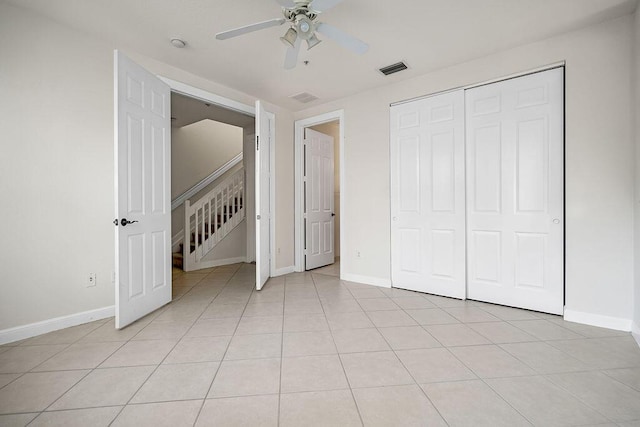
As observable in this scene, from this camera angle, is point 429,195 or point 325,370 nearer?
point 325,370

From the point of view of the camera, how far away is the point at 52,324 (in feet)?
8.28

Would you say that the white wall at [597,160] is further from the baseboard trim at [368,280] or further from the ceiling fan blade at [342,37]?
the baseboard trim at [368,280]

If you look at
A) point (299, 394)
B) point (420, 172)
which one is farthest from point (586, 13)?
point (299, 394)

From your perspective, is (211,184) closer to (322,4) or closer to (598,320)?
(322,4)

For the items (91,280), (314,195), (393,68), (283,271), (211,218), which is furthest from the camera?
(211,218)

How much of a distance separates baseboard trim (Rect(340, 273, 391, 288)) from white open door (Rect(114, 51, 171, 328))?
235 centimetres

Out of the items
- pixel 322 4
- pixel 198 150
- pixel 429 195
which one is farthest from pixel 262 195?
pixel 198 150

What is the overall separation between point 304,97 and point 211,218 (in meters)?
3.00

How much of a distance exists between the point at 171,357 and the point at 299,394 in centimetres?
103

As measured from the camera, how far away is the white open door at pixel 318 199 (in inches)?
196

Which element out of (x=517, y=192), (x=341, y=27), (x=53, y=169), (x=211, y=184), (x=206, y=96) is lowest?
(x=517, y=192)

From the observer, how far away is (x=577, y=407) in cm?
150

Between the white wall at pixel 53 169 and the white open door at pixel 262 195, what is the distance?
1.52 metres

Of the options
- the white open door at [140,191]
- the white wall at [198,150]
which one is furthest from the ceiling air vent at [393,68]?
the white wall at [198,150]
